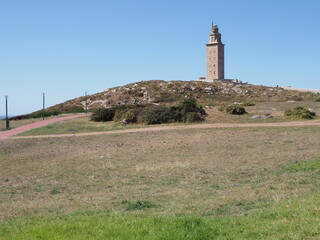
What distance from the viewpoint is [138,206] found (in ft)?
30.7

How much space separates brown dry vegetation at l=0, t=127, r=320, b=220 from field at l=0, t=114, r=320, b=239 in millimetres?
37

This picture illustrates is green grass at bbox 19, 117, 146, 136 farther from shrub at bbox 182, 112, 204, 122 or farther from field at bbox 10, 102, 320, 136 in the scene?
shrub at bbox 182, 112, 204, 122

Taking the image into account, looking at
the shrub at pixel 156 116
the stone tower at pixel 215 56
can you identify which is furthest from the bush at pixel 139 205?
the stone tower at pixel 215 56

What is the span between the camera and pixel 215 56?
101m

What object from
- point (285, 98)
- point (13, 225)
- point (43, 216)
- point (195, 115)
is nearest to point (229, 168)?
point (43, 216)

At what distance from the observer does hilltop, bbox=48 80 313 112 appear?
233 feet

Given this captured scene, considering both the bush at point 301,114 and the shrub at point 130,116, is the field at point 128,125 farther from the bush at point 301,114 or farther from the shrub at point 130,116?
the shrub at point 130,116

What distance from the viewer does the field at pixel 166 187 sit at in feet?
22.2

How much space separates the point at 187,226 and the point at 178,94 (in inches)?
2703

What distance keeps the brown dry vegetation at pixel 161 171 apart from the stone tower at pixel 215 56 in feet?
243

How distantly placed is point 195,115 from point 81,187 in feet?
75.2

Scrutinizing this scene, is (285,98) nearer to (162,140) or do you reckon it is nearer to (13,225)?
(162,140)

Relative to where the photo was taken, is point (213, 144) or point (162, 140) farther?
point (162, 140)

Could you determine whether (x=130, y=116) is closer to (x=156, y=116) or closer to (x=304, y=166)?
(x=156, y=116)
